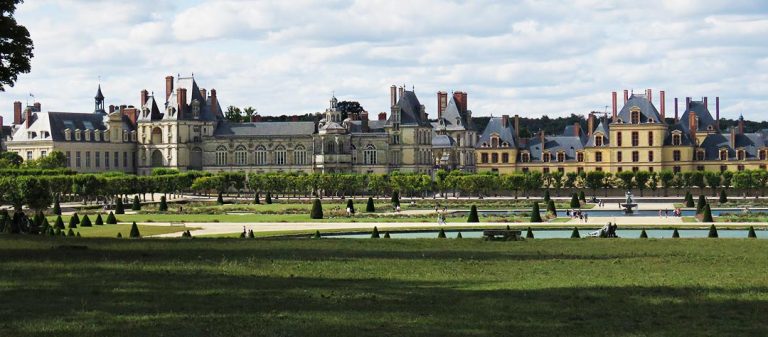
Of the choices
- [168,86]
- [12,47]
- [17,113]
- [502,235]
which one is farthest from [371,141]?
[12,47]

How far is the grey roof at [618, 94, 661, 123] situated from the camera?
101m

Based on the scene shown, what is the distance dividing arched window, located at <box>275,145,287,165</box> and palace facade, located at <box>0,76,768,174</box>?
91 millimetres

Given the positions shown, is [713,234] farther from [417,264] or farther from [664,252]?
[417,264]

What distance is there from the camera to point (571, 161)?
10619 cm

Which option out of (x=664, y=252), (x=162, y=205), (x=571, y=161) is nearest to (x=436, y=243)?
(x=664, y=252)

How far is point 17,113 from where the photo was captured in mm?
118500

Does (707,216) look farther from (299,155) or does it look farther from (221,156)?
(221,156)

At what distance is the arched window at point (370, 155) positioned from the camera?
108m

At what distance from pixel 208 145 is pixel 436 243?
82.1 meters

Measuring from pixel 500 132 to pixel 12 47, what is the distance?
8460 cm

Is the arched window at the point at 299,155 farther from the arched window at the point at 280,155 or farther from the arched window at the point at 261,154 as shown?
the arched window at the point at 261,154

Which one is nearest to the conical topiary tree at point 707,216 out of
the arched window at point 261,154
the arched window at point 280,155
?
the arched window at point 280,155

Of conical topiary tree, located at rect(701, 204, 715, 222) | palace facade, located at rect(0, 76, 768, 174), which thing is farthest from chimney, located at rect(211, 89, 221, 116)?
conical topiary tree, located at rect(701, 204, 715, 222)

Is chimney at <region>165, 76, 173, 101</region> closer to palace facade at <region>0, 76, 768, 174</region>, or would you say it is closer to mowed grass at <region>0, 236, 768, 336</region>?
palace facade at <region>0, 76, 768, 174</region>
